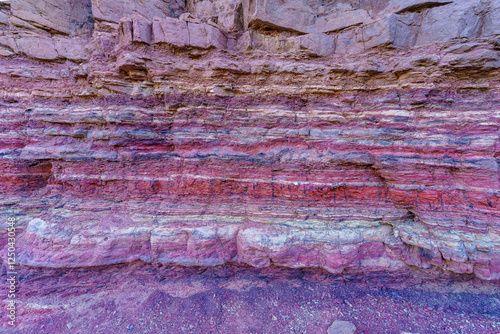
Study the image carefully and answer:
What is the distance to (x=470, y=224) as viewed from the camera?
404 cm

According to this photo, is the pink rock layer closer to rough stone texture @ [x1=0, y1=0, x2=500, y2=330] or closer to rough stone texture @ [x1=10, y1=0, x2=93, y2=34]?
rough stone texture @ [x1=0, y1=0, x2=500, y2=330]

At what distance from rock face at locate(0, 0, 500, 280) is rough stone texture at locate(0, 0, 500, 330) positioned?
0.11ft

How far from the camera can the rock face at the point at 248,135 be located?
421 centimetres

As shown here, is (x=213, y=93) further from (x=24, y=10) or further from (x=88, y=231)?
(x=24, y=10)

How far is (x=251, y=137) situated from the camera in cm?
472

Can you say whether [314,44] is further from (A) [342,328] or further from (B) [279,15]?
(A) [342,328]

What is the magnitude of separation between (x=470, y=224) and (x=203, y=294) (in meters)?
5.93

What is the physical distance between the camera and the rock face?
4.21 m
